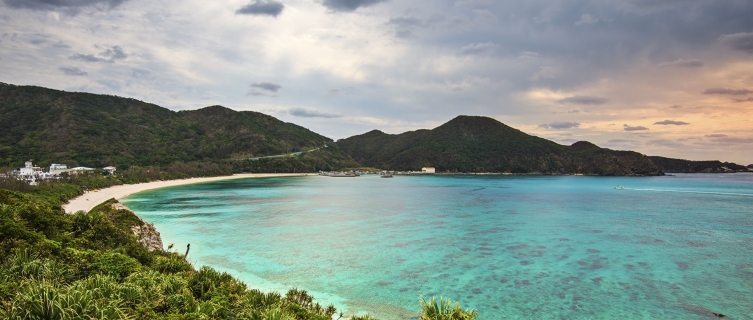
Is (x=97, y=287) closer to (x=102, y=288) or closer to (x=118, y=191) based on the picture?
(x=102, y=288)

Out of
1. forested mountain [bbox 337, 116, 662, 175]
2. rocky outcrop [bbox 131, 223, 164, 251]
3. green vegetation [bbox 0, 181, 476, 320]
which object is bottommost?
Result: rocky outcrop [bbox 131, 223, 164, 251]

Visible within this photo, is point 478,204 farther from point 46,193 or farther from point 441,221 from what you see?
point 46,193

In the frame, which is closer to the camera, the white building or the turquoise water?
the turquoise water

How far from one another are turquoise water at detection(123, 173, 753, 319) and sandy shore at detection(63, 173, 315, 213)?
577 cm

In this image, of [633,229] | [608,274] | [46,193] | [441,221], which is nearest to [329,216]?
[441,221]

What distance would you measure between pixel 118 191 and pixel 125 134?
7197 centimetres

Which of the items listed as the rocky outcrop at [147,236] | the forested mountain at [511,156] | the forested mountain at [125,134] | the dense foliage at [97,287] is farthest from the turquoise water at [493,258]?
the forested mountain at [511,156]

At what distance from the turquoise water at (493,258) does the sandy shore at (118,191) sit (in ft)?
18.9

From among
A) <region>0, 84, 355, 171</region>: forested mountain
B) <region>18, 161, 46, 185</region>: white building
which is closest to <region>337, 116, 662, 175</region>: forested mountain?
<region>0, 84, 355, 171</region>: forested mountain

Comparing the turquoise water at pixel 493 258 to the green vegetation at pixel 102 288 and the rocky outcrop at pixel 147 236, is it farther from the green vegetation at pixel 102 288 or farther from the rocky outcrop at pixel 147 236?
the green vegetation at pixel 102 288

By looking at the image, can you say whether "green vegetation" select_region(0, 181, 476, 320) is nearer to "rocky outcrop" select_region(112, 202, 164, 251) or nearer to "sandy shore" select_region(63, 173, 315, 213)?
"rocky outcrop" select_region(112, 202, 164, 251)

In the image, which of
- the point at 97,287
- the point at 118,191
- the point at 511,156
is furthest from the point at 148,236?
the point at 511,156

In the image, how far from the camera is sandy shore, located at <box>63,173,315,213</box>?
37.2 metres

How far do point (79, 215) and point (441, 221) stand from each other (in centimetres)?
2798
